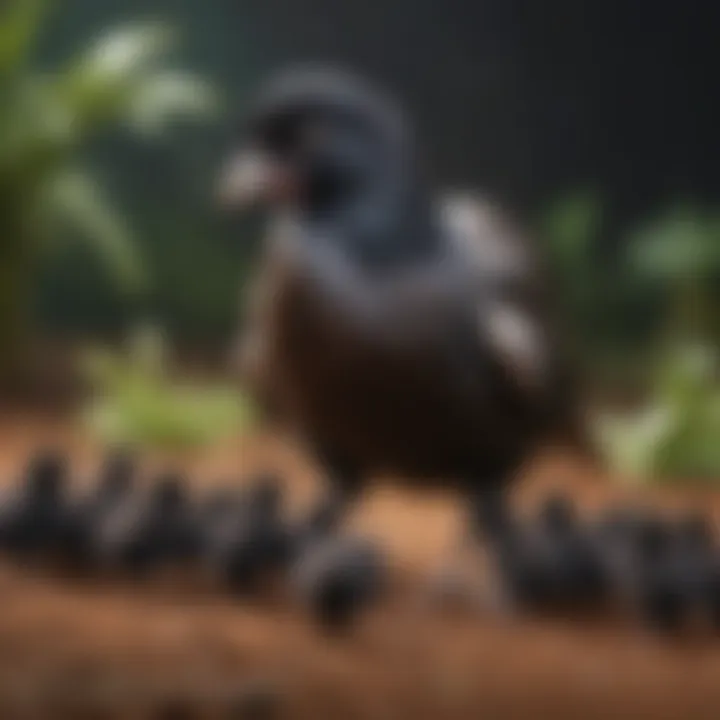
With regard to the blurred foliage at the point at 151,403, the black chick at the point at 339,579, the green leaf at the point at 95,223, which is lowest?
the black chick at the point at 339,579

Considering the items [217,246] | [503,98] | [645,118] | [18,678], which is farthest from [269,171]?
[18,678]

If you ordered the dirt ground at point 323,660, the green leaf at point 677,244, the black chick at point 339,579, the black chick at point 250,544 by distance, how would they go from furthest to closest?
the green leaf at point 677,244, the black chick at point 250,544, the black chick at point 339,579, the dirt ground at point 323,660

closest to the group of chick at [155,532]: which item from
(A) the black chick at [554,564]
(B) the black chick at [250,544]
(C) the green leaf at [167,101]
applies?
(B) the black chick at [250,544]

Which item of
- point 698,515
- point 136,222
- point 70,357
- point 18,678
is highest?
point 136,222

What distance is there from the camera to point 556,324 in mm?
1517

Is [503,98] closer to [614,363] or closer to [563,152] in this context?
[563,152]

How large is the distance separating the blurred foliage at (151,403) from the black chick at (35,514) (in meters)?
0.07

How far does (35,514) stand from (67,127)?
1.27 ft

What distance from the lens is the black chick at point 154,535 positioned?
4.72 feet

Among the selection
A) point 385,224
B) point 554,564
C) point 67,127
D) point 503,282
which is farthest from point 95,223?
point 554,564

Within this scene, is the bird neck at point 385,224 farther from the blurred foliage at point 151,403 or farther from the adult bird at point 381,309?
the blurred foliage at point 151,403

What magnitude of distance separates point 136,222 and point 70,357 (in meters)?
0.15

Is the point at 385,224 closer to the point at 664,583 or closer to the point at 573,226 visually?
the point at 573,226

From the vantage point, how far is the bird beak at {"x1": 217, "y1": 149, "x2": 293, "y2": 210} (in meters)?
1.41
